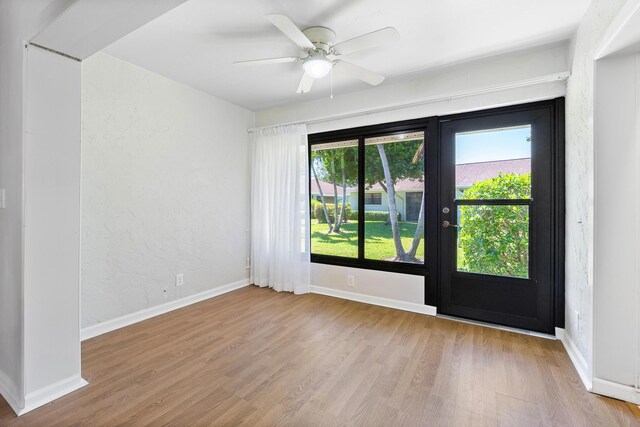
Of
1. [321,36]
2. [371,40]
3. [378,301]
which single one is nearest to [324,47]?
[321,36]

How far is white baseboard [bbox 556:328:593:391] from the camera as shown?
1.82 metres

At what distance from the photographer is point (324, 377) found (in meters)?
1.92

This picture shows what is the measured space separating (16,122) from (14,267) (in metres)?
0.83

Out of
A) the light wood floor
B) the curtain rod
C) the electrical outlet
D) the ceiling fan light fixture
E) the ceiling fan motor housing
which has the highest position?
the ceiling fan motor housing

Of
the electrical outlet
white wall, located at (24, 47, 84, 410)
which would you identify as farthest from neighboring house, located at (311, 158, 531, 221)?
white wall, located at (24, 47, 84, 410)

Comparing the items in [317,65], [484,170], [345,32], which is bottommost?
[484,170]

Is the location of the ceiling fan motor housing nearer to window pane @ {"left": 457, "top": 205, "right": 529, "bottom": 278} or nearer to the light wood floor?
window pane @ {"left": 457, "top": 205, "right": 529, "bottom": 278}

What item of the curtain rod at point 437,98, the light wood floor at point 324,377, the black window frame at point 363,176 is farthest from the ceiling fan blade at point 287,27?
the light wood floor at point 324,377

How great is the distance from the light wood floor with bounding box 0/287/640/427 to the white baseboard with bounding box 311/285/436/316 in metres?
0.18

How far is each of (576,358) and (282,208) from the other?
311 centimetres

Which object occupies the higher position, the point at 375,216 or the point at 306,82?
the point at 306,82

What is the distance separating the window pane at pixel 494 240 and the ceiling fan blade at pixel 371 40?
1770 mm

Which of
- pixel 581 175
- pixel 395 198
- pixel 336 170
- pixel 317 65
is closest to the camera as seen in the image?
pixel 581 175

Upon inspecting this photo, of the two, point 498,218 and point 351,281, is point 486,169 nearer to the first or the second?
point 498,218
